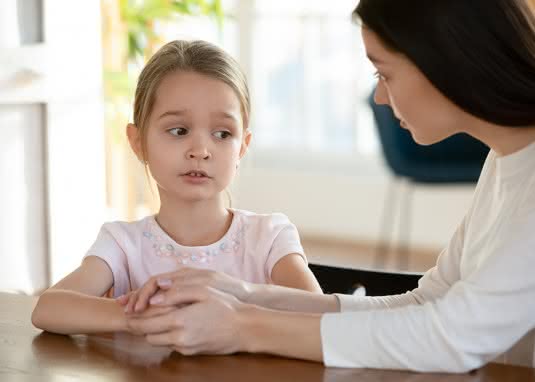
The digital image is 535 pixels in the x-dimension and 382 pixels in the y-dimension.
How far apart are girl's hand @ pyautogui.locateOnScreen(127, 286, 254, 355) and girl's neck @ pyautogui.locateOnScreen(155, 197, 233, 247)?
42cm

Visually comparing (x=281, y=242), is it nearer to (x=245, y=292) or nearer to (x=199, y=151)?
(x=199, y=151)

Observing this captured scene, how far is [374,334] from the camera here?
123cm

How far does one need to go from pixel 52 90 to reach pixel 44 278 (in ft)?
2.32

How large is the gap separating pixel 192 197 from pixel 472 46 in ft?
2.05

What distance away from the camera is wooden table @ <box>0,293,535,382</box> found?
3.88 feet

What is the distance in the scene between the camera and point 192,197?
1.70 metres

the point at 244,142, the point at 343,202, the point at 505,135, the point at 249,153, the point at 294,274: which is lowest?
the point at 343,202

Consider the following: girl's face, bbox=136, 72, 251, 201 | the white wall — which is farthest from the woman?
the white wall

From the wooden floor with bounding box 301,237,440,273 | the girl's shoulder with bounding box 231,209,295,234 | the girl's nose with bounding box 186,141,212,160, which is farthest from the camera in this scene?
the wooden floor with bounding box 301,237,440,273

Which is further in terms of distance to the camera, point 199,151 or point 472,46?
point 199,151

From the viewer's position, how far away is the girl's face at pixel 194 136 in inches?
66.3

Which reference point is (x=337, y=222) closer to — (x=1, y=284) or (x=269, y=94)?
(x=269, y=94)

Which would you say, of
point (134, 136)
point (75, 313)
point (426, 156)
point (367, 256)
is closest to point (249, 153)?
point (367, 256)

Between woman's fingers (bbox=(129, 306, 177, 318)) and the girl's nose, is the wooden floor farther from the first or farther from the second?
woman's fingers (bbox=(129, 306, 177, 318))
